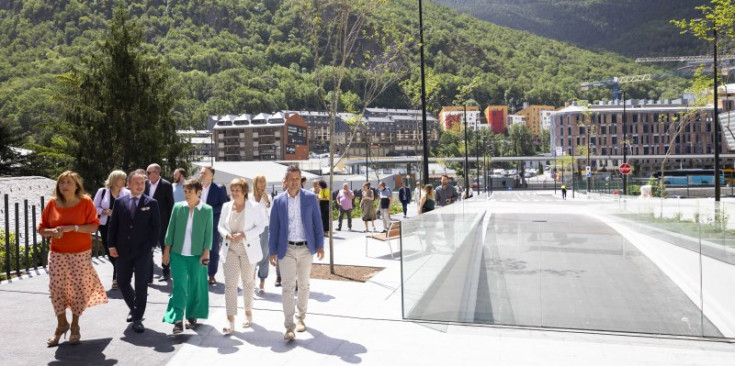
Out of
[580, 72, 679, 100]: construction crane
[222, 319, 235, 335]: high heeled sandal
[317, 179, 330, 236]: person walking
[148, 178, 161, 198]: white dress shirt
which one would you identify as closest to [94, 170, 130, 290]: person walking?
[148, 178, 161, 198]: white dress shirt

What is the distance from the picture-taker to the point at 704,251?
21.2 ft

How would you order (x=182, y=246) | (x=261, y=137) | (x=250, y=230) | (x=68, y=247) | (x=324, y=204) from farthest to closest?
1. (x=261, y=137)
2. (x=324, y=204)
3. (x=250, y=230)
4. (x=182, y=246)
5. (x=68, y=247)

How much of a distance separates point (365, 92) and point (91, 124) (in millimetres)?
10217

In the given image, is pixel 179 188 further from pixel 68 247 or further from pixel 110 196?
pixel 68 247

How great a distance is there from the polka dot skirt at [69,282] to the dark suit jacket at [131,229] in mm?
429

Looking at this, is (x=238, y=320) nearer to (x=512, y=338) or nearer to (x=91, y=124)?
(x=512, y=338)

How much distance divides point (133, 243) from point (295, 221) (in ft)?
6.24

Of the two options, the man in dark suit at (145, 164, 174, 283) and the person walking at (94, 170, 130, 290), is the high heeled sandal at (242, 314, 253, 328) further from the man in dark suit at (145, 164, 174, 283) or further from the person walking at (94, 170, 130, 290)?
the man in dark suit at (145, 164, 174, 283)

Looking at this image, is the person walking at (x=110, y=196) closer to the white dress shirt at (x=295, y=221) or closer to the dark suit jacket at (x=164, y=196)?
the dark suit jacket at (x=164, y=196)

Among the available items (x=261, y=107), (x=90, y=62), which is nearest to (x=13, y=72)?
(x=261, y=107)

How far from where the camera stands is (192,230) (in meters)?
6.61

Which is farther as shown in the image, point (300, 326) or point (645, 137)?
point (645, 137)

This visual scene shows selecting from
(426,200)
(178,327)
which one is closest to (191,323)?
(178,327)

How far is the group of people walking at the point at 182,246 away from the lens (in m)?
6.23
